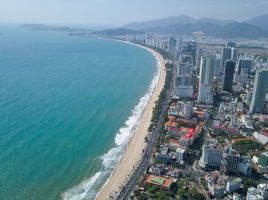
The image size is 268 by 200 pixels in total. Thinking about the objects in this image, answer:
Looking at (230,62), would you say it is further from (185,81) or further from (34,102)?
(34,102)

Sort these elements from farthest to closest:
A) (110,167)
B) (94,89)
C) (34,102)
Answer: (94,89), (34,102), (110,167)

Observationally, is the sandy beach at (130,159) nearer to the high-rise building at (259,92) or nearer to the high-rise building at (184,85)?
the high-rise building at (184,85)

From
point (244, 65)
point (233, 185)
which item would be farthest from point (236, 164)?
point (244, 65)

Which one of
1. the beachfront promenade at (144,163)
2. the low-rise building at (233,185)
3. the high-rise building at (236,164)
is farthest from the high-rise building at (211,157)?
the beachfront promenade at (144,163)

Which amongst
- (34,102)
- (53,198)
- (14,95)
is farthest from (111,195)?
(14,95)

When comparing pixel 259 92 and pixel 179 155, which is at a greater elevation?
pixel 259 92

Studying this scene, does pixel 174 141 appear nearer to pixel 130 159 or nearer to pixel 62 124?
pixel 130 159
